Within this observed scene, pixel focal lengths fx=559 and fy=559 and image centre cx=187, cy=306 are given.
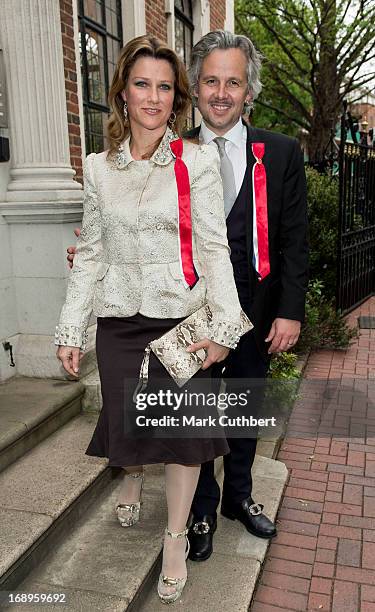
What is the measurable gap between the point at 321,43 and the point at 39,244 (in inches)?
699

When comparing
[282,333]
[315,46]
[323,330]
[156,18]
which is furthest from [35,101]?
[315,46]

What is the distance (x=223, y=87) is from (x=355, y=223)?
5.87 metres

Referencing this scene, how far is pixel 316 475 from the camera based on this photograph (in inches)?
143

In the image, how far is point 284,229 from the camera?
247 cm

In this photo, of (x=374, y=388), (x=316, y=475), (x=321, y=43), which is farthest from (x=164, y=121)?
(x=321, y=43)

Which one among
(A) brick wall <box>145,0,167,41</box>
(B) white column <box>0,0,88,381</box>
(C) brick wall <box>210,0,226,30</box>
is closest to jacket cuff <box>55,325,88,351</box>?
(B) white column <box>0,0,88,381</box>

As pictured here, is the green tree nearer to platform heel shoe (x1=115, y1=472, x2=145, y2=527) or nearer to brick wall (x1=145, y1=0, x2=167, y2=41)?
brick wall (x1=145, y1=0, x2=167, y2=41)

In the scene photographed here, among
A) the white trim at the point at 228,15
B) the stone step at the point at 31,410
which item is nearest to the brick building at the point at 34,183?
the stone step at the point at 31,410

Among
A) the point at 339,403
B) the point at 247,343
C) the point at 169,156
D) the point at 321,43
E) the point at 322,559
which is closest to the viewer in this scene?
the point at 169,156

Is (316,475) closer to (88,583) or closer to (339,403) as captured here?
(339,403)

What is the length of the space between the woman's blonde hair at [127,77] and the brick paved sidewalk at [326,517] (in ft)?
6.92

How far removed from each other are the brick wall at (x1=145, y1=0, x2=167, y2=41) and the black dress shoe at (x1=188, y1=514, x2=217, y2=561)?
5092 millimetres

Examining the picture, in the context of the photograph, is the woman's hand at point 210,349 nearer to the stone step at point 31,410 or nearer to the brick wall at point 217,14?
the stone step at point 31,410

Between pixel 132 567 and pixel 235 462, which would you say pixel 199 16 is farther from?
pixel 132 567
